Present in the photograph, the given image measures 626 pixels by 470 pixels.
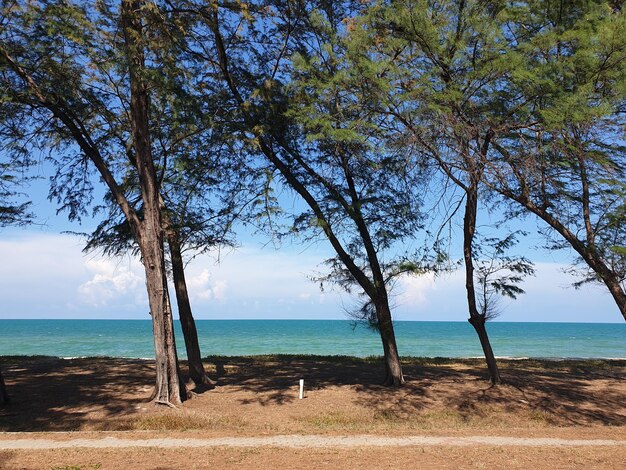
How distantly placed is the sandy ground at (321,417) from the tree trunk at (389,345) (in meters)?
0.40

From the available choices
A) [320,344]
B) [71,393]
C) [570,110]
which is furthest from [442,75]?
[320,344]

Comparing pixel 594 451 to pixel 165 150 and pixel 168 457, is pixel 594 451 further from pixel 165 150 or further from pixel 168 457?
pixel 165 150

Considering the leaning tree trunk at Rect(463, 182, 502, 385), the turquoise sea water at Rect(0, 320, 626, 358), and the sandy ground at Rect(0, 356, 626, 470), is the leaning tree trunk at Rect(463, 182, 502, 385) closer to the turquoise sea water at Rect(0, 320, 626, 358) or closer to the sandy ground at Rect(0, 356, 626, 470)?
the sandy ground at Rect(0, 356, 626, 470)

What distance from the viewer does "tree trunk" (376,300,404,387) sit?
51.5 ft

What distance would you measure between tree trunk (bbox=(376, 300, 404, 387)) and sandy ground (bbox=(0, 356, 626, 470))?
40cm

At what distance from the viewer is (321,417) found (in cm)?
1293

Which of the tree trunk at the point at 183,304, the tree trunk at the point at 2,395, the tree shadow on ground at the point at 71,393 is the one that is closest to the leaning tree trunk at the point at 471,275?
the tree trunk at the point at 183,304

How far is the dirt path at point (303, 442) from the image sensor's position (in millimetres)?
8562

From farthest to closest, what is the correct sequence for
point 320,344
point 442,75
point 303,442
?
point 320,344, point 442,75, point 303,442

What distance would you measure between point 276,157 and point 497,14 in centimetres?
668

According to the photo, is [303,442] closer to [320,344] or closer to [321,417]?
[321,417]

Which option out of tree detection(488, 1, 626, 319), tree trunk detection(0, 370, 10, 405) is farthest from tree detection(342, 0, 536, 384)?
tree trunk detection(0, 370, 10, 405)

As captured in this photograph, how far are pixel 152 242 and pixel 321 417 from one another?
5.76 metres

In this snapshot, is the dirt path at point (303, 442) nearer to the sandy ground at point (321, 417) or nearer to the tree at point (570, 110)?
the sandy ground at point (321, 417)
